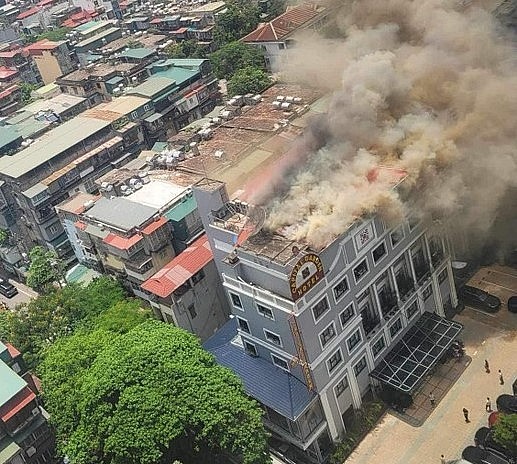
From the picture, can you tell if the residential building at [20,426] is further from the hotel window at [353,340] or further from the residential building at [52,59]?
the residential building at [52,59]

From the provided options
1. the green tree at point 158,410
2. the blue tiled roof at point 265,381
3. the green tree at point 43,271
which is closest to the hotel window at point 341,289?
the blue tiled roof at point 265,381

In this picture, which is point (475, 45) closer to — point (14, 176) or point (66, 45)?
point (14, 176)

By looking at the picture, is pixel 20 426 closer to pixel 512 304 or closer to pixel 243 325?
pixel 243 325

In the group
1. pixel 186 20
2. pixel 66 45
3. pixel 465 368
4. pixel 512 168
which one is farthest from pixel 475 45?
pixel 66 45

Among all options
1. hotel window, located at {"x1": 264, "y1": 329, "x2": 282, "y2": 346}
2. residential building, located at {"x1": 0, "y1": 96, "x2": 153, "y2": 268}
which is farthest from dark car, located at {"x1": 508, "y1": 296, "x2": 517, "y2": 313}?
residential building, located at {"x1": 0, "y1": 96, "x2": 153, "y2": 268}

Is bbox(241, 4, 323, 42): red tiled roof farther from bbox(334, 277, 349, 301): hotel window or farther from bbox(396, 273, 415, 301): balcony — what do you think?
bbox(334, 277, 349, 301): hotel window

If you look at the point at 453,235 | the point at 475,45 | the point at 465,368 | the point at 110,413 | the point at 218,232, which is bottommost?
the point at 465,368
